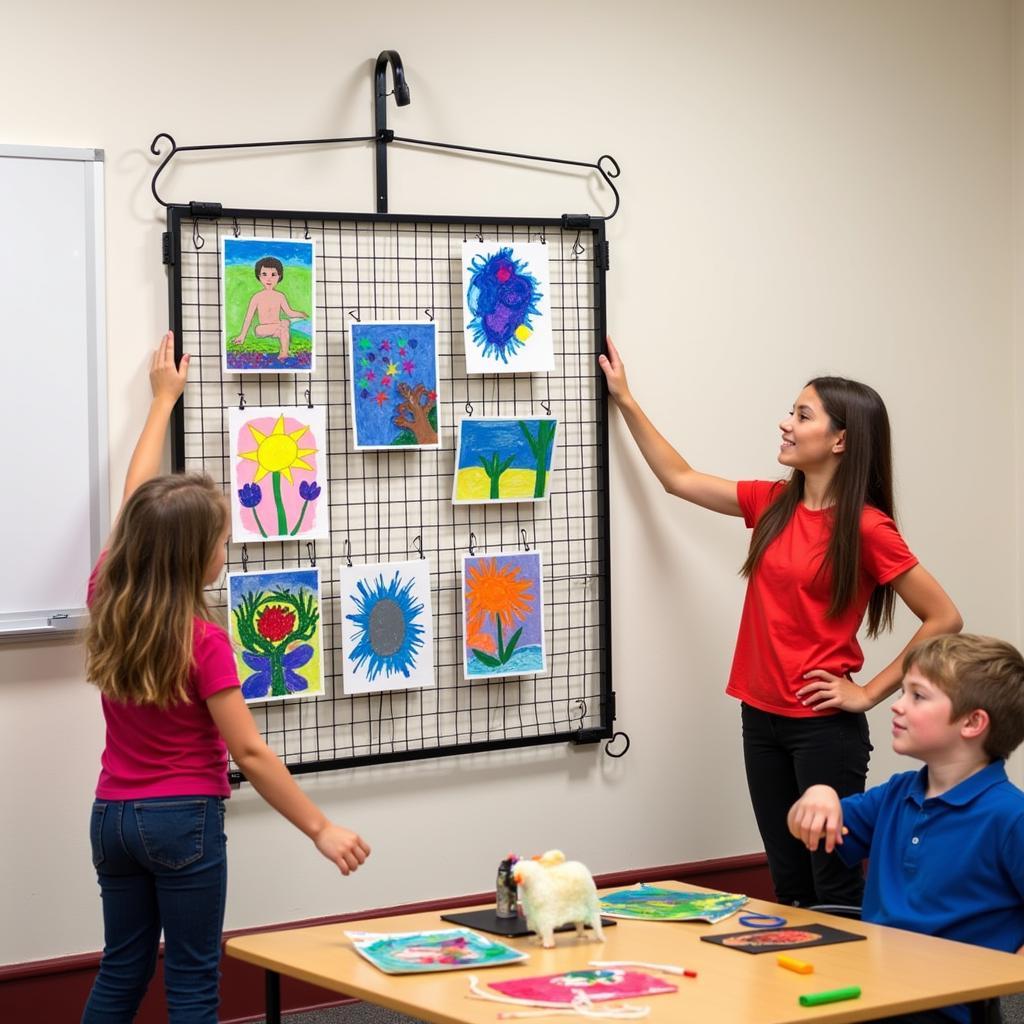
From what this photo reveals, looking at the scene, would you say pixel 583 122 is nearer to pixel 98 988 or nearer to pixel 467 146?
pixel 467 146

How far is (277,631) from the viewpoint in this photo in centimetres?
290

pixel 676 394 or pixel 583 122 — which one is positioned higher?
pixel 583 122

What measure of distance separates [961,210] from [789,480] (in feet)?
4.00

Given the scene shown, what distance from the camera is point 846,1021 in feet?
5.23

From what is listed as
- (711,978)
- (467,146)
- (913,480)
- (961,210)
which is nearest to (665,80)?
(467,146)

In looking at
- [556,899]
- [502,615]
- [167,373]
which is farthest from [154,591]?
[502,615]

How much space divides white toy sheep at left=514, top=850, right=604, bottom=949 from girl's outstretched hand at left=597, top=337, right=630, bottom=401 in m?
1.52

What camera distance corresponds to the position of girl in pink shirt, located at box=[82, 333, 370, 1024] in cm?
216

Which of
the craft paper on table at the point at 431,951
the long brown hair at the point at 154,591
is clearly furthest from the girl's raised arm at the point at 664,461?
the craft paper on table at the point at 431,951

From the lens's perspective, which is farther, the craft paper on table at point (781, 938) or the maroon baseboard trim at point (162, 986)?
the maroon baseboard trim at point (162, 986)

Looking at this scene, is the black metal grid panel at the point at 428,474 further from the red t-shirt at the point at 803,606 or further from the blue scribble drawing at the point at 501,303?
the red t-shirt at the point at 803,606

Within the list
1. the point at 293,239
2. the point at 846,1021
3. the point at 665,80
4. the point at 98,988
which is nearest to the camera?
the point at 846,1021

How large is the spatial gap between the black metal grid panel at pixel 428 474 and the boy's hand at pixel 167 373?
4 cm

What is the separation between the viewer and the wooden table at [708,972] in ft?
5.26
